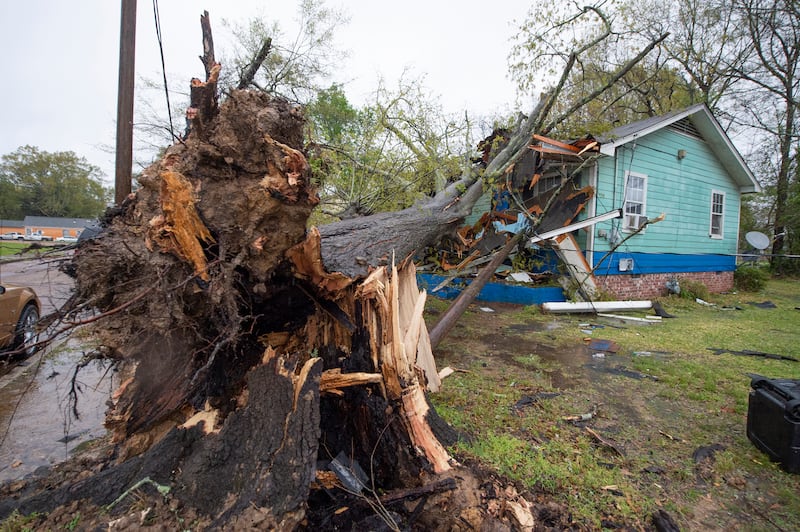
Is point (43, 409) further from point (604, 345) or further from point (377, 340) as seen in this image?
point (604, 345)

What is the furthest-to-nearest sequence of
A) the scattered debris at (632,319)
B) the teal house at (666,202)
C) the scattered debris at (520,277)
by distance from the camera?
the scattered debris at (520,277) → the teal house at (666,202) → the scattered debris at (632,319)

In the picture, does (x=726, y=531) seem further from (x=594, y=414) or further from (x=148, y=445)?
(x=148, y=445)

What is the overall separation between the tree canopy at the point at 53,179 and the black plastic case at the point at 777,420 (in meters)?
43.7

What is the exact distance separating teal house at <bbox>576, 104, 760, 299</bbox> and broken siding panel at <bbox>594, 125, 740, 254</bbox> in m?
0.03

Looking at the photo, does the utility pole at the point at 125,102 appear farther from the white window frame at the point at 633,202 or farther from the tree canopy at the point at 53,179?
the tree canopy at the point at 53,179

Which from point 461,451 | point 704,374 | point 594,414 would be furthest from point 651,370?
point 461,451

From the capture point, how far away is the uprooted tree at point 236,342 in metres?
1.98

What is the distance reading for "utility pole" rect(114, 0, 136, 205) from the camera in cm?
536

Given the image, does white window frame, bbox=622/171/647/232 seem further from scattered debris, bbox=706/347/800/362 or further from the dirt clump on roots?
the dirt clump on roots

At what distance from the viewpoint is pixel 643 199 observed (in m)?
10.6

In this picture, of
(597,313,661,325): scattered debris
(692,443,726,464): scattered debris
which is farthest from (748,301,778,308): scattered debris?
(692,443,726,464): scattered debris

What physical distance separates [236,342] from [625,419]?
3596mm

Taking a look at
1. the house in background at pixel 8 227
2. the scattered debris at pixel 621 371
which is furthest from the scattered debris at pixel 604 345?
the house in background at pixel 8 227

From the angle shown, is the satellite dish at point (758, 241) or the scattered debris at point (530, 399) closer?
the scattered debris at point (530, 399)
